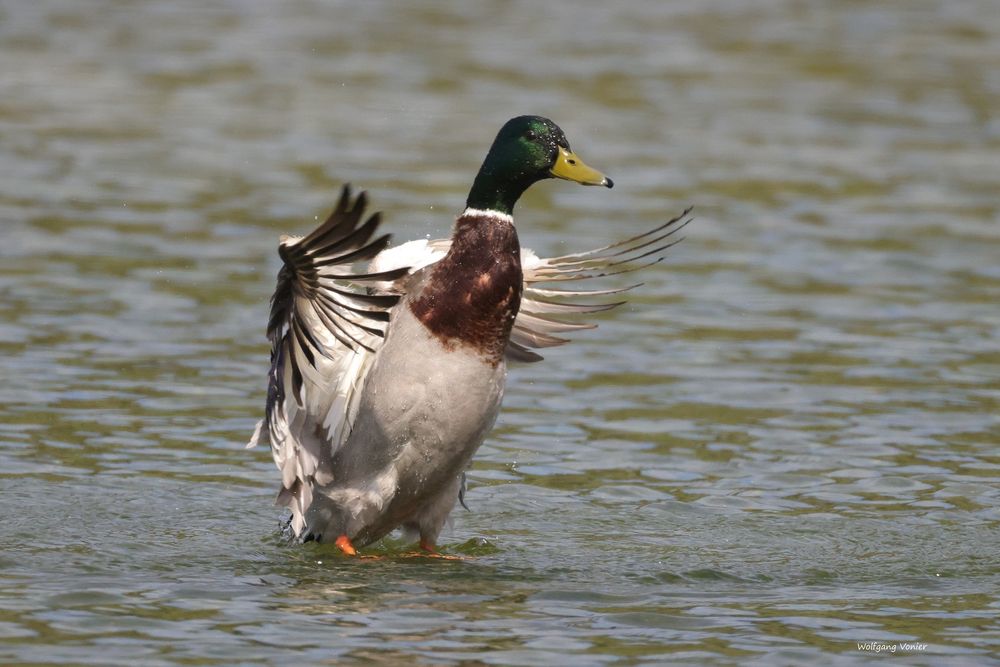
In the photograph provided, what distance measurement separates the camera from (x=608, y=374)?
10477mm

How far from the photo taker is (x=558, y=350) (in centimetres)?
1118

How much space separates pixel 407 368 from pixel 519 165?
924 millimetres

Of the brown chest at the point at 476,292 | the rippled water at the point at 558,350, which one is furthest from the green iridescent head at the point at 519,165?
the rippled water at the point at 558,350

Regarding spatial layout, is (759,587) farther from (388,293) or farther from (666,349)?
(666,349)

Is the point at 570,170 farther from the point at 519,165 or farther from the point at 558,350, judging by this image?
the point at 558,350

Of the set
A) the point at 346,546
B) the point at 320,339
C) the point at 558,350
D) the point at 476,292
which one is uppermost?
the point at 476,292

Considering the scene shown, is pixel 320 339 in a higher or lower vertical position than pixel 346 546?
higher

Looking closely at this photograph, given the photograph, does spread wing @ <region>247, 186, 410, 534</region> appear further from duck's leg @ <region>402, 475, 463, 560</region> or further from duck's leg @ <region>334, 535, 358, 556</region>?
duck's leg @ <region>402, 475, 463, 560</region>

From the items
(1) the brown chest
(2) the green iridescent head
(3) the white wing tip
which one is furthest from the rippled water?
(2) the green iridescent head

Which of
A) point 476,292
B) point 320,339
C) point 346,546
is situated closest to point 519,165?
point 476,292

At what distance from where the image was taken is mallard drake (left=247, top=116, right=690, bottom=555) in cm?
719

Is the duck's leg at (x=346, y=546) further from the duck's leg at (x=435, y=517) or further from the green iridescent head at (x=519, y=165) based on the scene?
the green iridescent head at (x=519, y=165)

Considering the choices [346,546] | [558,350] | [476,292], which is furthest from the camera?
[558,350]

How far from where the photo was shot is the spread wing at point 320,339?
255 inches
